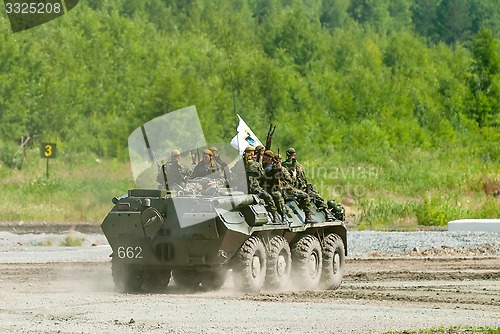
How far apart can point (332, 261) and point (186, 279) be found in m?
2.84

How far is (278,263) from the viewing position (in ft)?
63.4

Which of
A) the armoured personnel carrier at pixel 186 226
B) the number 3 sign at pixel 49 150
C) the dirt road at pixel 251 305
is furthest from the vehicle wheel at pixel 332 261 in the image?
the number 3 sign at pixel 49 150

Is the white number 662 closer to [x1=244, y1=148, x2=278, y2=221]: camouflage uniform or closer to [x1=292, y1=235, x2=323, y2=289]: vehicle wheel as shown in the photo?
[x1=244, y1=148, x2=278, y2=221]: camouflage uniform

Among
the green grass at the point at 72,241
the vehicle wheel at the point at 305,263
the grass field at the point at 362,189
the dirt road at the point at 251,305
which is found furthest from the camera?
the grass field at the point at 362,189

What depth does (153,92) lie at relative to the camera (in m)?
59.4

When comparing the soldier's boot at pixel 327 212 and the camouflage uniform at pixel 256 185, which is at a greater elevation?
the camouflage uniform at pixel 256 185

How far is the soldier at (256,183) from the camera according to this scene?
63.0 ft

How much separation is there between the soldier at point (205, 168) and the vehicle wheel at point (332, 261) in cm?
311

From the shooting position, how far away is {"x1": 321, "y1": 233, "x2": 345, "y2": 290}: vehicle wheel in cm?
2083

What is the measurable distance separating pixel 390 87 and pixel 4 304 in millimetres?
64847

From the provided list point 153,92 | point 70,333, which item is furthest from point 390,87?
point 70,333

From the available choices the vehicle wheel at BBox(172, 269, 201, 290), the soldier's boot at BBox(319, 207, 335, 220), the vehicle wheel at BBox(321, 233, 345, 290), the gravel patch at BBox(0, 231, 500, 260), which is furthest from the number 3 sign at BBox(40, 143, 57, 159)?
the vehicle wheel at BBox(172, 269, 201, 290)

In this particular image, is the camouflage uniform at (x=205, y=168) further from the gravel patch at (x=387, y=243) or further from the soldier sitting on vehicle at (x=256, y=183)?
the gravel patch at (x=387, y=243)

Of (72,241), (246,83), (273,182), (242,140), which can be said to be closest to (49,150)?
(72,241)
